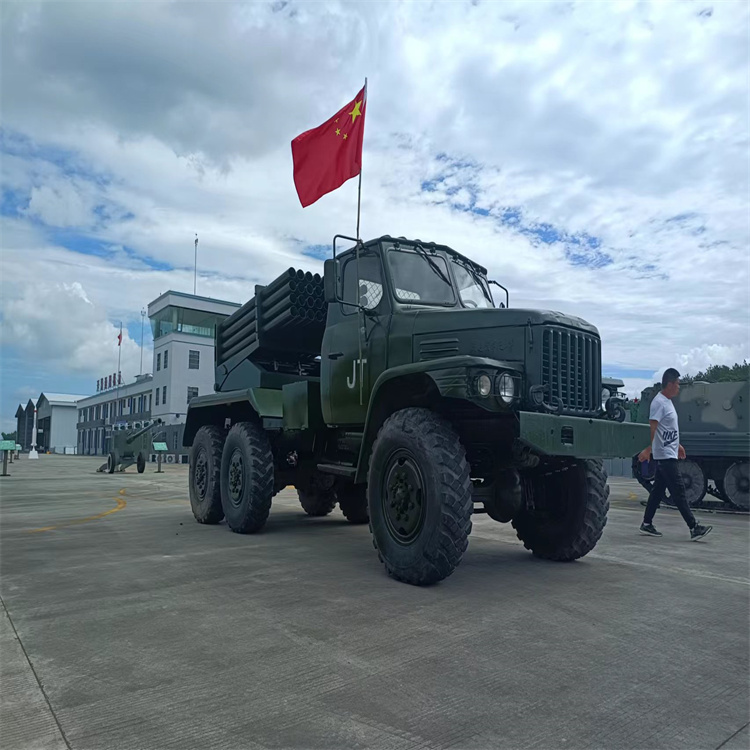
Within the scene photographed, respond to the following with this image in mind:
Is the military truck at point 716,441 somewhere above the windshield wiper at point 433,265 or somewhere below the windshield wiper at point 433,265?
below

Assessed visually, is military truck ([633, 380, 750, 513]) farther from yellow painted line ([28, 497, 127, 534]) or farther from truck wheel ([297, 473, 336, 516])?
yellow painted line ([28, 497, 127, 534])

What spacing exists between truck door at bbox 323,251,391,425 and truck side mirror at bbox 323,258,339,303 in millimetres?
395

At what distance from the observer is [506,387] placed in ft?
15.3

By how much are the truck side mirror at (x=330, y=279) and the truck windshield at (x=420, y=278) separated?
57 centimetres

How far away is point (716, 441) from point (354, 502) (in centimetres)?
772

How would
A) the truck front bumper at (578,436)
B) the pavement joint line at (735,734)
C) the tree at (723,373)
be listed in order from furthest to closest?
the tree at (723,373)
the truck front bumper at (578,436)
the pavement joint line at (735,734)

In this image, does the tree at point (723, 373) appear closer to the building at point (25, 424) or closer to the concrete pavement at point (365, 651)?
the concrete pavement at point (365, 651)

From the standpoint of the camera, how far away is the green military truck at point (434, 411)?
471 centimetres

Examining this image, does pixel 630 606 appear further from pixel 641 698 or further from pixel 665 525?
pixel 665 525

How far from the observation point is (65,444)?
3713 inches

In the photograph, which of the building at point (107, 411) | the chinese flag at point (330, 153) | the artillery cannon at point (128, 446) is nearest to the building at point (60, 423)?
the building at point (107, 411)

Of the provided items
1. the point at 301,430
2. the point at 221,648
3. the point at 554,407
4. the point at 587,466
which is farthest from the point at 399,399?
the point at 221,648

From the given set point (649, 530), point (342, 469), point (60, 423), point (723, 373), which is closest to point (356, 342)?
point (342, 469)

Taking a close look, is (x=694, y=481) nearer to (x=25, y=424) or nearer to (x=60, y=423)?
(x=60, y=423)
